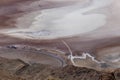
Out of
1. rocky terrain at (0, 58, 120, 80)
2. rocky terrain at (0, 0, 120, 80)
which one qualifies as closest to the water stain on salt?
rocky terrain at (0, 0, 120, 80)

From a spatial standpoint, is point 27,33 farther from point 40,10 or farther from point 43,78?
point 43,78

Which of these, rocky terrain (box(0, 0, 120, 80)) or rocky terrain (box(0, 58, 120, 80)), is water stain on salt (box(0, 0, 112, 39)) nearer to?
rocky terrain (box(0, 0, 120, 80))

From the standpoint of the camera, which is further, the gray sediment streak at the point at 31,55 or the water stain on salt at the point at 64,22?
the water stain on salt at the point at 64,22

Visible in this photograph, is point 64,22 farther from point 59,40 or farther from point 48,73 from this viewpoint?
point 48,73

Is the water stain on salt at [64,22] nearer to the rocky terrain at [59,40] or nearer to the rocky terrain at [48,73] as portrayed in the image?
the rocky terrain at [59,40]

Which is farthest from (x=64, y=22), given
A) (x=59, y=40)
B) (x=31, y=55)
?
(x=31, y=55)

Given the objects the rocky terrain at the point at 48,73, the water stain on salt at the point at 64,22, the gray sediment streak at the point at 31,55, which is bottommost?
the rocky terrain at the point at 48,73

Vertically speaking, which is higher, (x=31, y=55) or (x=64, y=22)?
(x=64, y=22)

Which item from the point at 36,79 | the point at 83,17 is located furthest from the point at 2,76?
the point at 83,17

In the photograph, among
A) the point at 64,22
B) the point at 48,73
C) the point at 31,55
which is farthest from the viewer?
the point at 64,22

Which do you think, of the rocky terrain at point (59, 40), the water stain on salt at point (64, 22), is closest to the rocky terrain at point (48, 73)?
the rocky terrain at point (59, 40)

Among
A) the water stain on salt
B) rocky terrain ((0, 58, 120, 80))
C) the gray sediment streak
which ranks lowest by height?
rocky terrain ((0, 58, 120, 80))

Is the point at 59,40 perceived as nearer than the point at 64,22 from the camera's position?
Yes
